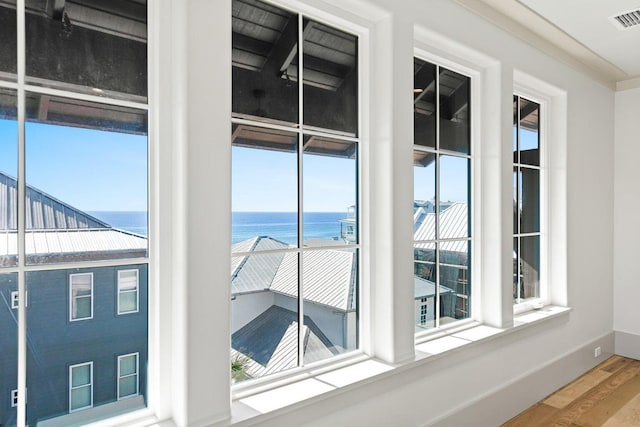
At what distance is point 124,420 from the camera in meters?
1.35

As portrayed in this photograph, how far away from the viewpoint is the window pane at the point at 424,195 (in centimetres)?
228

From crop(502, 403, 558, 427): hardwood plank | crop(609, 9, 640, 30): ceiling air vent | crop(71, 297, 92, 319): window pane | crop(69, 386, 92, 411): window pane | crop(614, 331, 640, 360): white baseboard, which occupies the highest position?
crop(609, 9, 640, 30): ceiling air vent

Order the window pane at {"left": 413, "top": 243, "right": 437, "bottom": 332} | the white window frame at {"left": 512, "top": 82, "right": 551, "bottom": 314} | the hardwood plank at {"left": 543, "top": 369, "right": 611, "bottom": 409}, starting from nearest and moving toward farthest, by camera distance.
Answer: the window pane at {"left": 413, "top": 243, "right": 437, "bottom": 332}, the hardwood plank at {"left": 543, "top": 369, "right": 611, "bottom": 409}, the white window frame at {"left": 512, "top": 82, "right": 551, "bottom": 314}

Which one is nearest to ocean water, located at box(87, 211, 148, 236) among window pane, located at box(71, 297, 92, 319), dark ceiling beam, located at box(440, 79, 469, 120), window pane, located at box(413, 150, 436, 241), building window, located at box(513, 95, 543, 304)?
window pane, located at box(71, 297, 92, 319)

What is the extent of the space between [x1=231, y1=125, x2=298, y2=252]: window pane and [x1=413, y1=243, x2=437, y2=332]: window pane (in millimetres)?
858

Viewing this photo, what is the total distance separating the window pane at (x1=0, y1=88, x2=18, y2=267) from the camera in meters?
1.17

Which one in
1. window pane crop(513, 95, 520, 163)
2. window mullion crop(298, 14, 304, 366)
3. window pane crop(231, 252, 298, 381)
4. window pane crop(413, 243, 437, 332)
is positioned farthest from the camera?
window pane crop(513, 95, 520, 163)

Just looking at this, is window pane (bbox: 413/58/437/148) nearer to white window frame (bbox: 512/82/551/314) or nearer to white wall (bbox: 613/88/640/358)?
white window frame (bbox: 512/82/551/314)

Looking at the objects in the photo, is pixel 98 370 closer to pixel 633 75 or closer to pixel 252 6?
pixel 252 6

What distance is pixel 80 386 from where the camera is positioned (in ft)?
4.22

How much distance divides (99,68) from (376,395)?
172 centimetres

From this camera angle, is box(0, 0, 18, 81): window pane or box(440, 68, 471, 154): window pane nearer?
box(0, 0, 18, 81): window pane

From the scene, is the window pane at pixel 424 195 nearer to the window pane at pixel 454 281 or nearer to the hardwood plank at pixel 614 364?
the window pane at pixel 454 281

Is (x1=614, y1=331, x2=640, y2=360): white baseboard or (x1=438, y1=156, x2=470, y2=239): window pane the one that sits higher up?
(x1=438, y1=156, x2=470, y2=239): window pane
